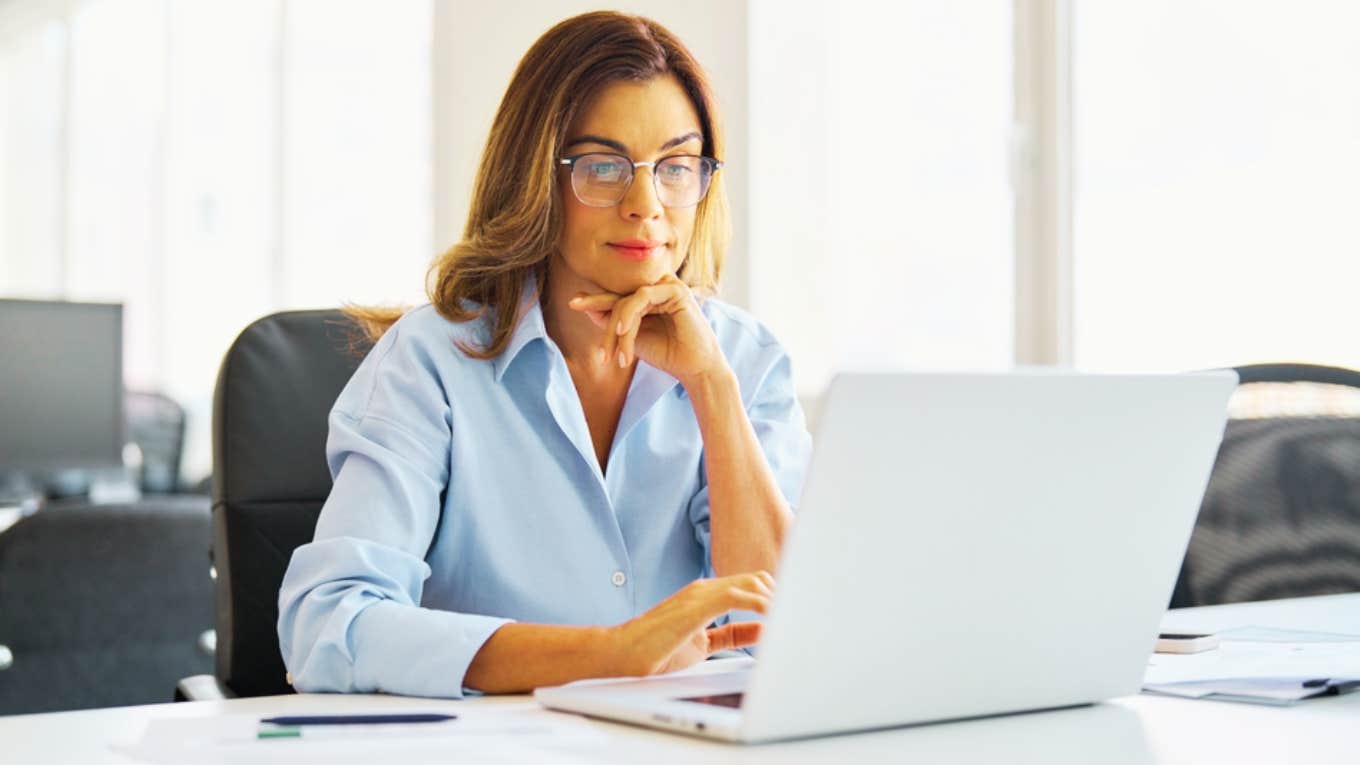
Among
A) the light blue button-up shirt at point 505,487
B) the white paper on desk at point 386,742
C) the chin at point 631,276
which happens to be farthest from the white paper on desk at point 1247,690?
the chin at point 631,276

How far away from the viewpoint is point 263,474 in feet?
5.14

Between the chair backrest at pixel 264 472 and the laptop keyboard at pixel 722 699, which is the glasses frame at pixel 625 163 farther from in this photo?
the laptop keyboard at pixel 722 699

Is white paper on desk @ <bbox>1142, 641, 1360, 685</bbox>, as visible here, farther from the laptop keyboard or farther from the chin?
the chin

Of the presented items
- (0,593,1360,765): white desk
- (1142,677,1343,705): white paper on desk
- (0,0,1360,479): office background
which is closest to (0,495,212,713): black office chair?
(0,0,1360,479): office background

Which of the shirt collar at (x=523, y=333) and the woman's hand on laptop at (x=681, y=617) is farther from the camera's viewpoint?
the shirt collar at (x=523, y=333)

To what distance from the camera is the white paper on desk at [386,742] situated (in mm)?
800

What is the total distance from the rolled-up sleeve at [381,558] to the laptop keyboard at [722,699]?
0.22 meters

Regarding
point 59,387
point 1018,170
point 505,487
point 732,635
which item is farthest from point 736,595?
point 59,387

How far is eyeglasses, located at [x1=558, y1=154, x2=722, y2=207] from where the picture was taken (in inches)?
58.5

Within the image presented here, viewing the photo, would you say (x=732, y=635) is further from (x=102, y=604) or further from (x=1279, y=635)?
(x=102, y=604)

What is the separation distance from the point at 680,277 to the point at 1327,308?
1387 millimetres

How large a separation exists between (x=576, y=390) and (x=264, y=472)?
0.34 meters

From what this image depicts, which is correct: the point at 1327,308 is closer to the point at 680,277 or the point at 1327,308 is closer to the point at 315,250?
the point at 680,277

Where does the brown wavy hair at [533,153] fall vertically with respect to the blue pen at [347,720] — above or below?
above
